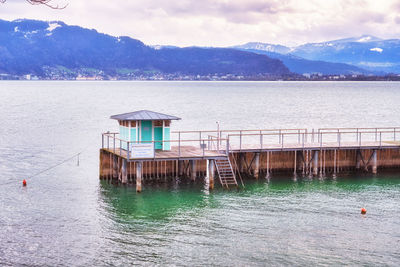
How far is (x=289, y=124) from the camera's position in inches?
3346

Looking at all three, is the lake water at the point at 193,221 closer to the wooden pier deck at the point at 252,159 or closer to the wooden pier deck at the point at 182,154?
the wooden pier deck at the point at 252,159

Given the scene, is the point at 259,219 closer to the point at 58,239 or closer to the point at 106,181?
the point at 58,239

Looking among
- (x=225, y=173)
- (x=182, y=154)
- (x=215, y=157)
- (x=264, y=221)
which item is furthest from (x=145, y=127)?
(x=264, y=221)

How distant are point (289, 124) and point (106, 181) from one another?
5188cm

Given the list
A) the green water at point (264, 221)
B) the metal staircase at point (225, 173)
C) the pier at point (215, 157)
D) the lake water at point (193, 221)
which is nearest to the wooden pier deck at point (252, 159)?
the pier at point (215, 157)

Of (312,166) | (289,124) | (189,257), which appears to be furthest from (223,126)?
(189,257)

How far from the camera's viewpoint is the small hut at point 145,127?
34938 millimetres

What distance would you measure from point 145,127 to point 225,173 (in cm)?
591

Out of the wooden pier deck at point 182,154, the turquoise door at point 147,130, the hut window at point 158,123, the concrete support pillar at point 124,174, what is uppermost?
the hut window at point 158,123

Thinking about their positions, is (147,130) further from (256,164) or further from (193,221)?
(193,221)

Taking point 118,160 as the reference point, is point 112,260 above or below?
below

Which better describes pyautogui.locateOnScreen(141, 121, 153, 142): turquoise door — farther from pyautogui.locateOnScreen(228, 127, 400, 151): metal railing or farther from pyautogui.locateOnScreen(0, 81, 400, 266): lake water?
pyautogui.locateOnScreen(228, 127, 400, 151): metal railing

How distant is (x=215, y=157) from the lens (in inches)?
1353

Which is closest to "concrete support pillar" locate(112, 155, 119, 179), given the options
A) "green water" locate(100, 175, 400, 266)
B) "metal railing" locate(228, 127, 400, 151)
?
"green water" locate(100, 175, 400, 266)
